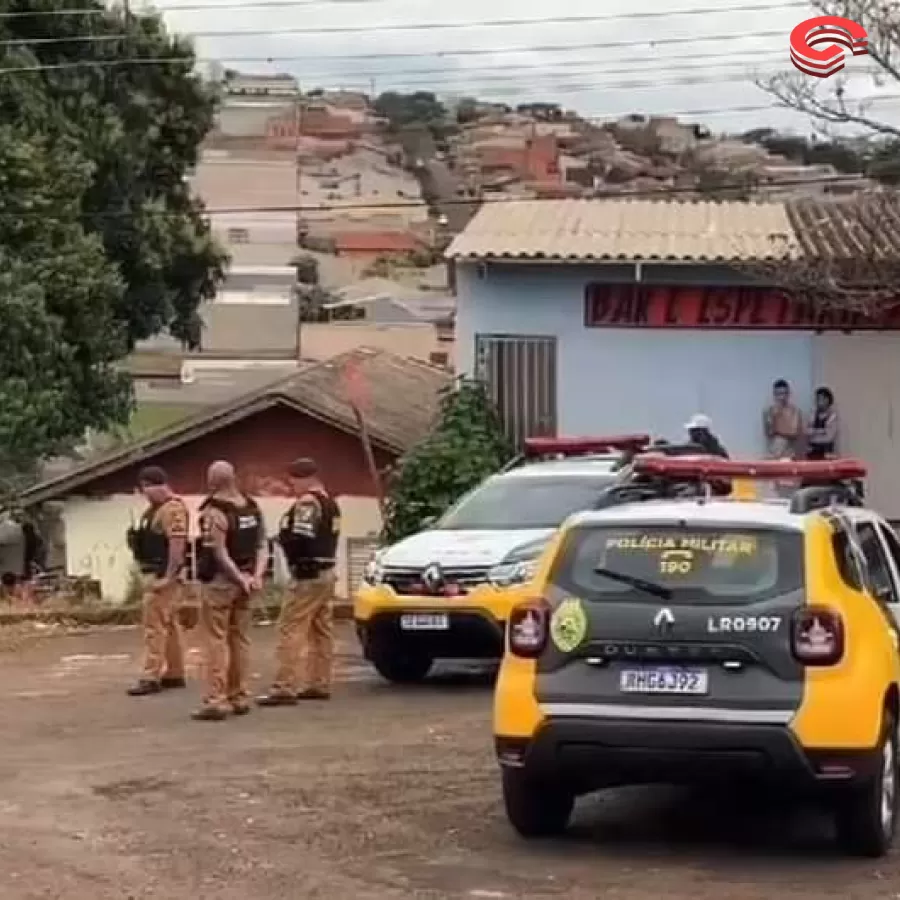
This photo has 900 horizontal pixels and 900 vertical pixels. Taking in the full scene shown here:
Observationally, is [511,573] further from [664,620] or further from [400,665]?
[664,620]

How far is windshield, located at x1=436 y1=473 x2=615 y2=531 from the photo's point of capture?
17.0m

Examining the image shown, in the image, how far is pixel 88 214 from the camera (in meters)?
37.8

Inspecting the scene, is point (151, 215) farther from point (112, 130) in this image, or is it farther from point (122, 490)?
point (122, 490)

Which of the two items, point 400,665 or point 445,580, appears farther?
point 400,665

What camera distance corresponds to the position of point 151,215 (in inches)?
1529

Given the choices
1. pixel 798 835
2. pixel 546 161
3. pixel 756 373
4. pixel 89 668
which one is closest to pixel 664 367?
pixel 756 373

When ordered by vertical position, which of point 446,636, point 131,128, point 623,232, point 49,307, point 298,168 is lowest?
point 446,636

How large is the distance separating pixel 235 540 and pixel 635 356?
1264cm

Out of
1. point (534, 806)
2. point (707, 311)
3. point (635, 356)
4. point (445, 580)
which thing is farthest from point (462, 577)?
point (707, 311)

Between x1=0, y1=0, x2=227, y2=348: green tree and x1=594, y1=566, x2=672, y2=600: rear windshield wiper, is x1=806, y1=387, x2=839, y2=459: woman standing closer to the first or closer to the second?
x1=0, y1=0, x2=227, y2=348: green tree

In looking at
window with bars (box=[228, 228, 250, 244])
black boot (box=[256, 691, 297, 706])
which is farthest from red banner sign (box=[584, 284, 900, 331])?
window with bars (box=[228, 228, 250, 244])

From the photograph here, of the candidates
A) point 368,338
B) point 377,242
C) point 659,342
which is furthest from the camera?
point 377,242

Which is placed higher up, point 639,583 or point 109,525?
point 639,583

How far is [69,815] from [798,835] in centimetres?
360
